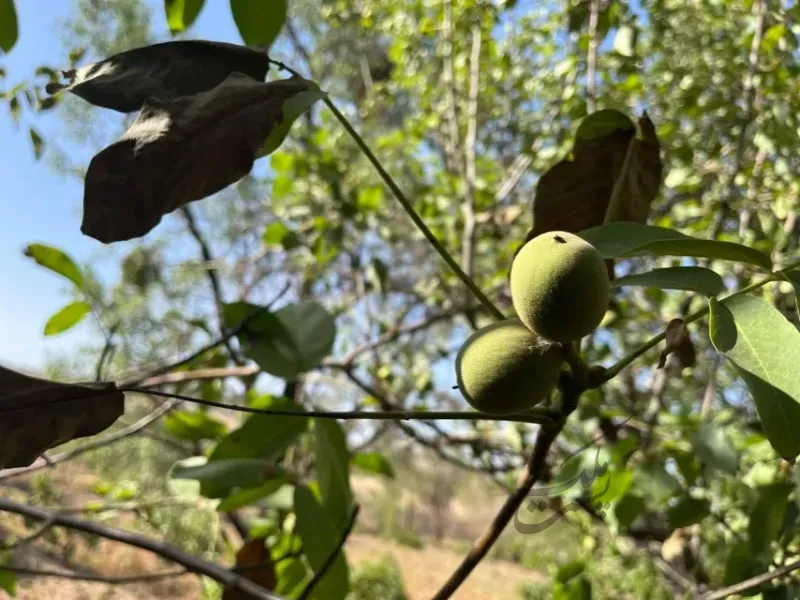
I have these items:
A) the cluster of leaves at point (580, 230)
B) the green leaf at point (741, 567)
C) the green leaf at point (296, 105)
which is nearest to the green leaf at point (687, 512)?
the cluster of leaves at point (580, 230)

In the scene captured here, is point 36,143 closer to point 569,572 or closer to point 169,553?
point 169,553

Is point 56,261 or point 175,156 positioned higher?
point 56,261

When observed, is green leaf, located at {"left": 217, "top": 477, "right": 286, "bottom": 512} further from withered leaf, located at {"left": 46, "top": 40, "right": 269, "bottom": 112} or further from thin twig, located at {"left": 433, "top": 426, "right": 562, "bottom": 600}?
withered leaf, located at {"left": 46, "top": 40, "right": 269, "bottom": 112}

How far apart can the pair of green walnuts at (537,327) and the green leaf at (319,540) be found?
414 mm

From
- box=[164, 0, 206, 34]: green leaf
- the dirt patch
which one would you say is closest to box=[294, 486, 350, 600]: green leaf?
box=[164, 0, 206, 34]: green leaf

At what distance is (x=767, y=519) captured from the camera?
2.60ft

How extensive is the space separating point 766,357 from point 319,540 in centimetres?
58

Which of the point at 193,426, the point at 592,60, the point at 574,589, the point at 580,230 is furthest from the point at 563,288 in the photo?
the point at 592,60

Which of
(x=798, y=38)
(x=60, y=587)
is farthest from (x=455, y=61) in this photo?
(x=60, y=587)

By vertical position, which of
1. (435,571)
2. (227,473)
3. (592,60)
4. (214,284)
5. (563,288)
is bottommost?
(435,571)

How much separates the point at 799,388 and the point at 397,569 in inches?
278

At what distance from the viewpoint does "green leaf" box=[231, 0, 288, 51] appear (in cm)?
67

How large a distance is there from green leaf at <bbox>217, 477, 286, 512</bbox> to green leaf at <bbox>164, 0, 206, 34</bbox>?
0.61m

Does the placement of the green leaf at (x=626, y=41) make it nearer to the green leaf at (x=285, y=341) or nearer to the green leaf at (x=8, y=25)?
the green leaf at (x=285, y=341)
